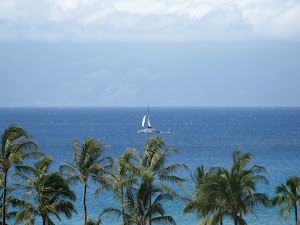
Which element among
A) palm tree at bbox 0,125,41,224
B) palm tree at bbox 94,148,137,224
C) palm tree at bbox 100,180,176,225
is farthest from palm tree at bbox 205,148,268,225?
palm tree at bbox 0,125,41,224

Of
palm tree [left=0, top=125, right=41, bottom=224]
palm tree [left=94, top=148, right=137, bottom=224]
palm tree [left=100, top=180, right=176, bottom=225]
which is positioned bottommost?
palm tree [left=100, top=180, right=176, bottom=225]

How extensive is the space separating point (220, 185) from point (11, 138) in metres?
14.0

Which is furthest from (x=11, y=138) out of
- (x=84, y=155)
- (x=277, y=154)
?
(x=277, y=154)

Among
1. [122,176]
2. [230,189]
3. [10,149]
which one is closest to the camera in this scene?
[230,189]

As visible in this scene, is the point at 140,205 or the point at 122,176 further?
the point at 122,176

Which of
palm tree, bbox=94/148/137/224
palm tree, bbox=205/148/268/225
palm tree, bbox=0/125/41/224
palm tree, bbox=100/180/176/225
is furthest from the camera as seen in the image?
palm tree, bbox=94/148/137/224

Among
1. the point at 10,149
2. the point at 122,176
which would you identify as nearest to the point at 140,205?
the point at 122,176

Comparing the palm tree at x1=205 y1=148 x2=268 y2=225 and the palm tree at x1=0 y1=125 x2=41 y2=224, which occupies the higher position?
the palm tree at x1=0 y1=125 x2=41 y2=224

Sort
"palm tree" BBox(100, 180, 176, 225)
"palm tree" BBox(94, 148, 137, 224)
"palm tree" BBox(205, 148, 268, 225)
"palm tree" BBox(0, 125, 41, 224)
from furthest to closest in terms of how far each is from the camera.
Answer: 1. "palm tree" BBox(94, 148, 137, 224)
2. "palm tree" BBox(100, 180, 176, 225)
3. "palm tree" BBox(0, 125, 41, 224)
4. "palm tree" BBox(205, 148, 268, 225)

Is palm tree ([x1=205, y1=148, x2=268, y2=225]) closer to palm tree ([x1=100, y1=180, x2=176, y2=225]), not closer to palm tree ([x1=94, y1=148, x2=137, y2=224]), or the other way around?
palm tree ([x1=100, y1=180, x2=176, y2=225])

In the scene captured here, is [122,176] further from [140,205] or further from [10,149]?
[10,149]

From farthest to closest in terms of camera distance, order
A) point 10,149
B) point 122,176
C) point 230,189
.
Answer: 1. point 122,176
2. point 10,149
3. point 230,189

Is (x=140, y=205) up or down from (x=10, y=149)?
down

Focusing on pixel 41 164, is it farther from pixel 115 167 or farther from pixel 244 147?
pixel 244 147
